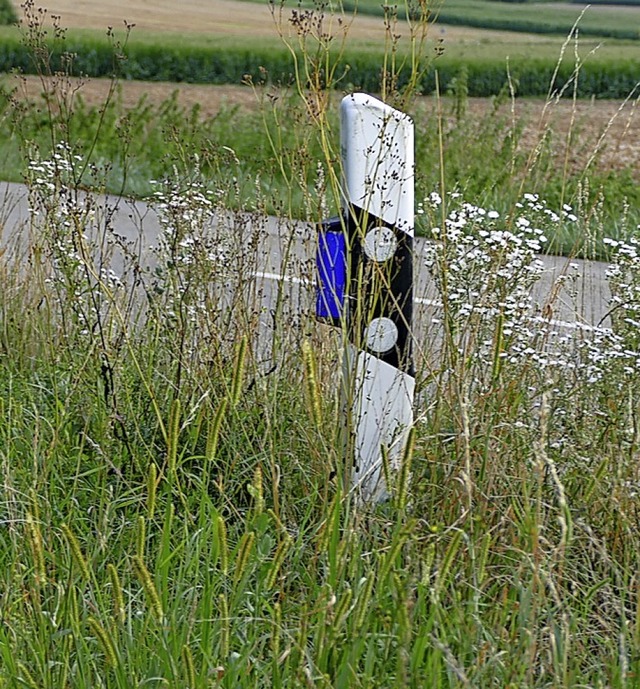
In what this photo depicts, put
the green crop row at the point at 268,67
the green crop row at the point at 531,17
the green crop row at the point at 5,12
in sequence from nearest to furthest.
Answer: the green crop row at the point at 268,67 < the green crop row at the point at 5,12 < the green crop row at the point at 531,17

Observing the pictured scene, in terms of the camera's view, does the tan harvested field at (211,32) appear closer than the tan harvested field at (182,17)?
Yes

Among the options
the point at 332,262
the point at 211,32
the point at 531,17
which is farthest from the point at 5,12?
the point at 332,262

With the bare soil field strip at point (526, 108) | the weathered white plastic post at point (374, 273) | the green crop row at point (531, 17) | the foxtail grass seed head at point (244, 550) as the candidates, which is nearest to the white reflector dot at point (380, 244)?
the weathered white plastic post at point (374, 273)

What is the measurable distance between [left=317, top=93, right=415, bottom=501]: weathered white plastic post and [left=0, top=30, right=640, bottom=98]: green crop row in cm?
2553

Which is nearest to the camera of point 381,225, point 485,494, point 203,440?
point 485,494

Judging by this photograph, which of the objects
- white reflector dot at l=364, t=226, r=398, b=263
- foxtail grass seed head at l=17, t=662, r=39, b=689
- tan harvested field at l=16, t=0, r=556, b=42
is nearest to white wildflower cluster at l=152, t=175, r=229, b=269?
white reflector dot at l=364, t=226, r=398, b=263

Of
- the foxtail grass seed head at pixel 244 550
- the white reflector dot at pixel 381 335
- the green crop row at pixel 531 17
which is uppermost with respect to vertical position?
the green crop row at pixel 531 17

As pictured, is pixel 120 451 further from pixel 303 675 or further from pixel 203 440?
pixel 303 675

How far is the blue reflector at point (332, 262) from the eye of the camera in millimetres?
3189

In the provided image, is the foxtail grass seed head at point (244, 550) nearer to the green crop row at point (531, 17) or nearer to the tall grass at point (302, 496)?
the tall grass at point (302, 496)

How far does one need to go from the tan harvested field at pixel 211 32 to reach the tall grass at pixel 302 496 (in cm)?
1075

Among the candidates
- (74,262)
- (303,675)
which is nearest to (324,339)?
(74,262)

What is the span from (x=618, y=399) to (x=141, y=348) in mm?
1556

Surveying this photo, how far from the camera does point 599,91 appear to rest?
30828 millimetres
